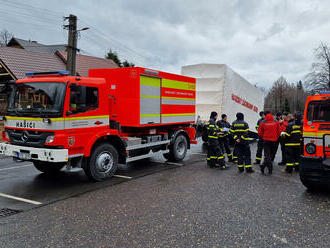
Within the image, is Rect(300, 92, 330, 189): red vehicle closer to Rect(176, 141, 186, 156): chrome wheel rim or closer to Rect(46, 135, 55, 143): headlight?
Rect(176, 141, 186, 156): chrome wheel rim

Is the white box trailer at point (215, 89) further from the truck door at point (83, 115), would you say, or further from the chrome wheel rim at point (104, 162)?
the truck door at point (83, 115)

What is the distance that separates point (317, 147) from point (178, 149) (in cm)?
476

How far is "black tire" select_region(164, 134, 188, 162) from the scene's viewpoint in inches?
364

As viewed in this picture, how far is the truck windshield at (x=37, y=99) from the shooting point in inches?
229

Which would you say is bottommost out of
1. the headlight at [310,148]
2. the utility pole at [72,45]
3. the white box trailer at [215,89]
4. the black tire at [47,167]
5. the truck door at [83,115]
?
the black tire at [47,167]

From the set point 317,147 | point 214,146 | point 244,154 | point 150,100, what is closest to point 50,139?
point 150,100

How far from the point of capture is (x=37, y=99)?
19.8 ft

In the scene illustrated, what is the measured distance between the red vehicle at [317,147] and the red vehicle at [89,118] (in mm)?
4032

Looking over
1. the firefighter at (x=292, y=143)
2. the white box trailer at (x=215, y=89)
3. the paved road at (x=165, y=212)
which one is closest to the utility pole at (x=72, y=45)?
the white box trailer at (x=215, y=89)

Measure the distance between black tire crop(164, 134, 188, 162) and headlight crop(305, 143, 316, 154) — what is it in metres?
4.35

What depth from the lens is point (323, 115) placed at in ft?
20.4

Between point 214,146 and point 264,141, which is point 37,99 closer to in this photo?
point 214,146

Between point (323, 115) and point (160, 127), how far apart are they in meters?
4.61

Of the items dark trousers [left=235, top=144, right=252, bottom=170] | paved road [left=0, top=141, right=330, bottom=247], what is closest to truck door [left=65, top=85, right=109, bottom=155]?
paved road [left=0, top=141, right=330, bottom=247]
